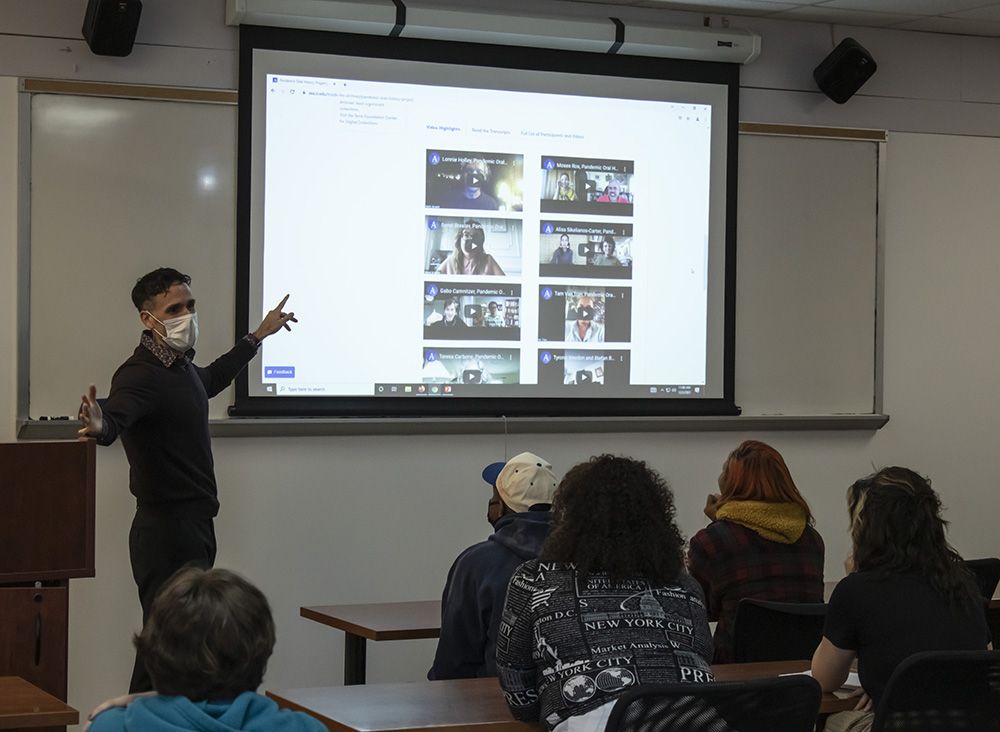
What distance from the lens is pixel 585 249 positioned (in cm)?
527

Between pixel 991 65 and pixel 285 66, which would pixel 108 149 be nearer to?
pixel 285 66

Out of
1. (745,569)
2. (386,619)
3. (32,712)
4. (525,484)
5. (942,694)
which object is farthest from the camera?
(386,619)

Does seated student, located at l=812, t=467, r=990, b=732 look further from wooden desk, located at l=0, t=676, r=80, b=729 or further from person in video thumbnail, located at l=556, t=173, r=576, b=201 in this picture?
person in video thumbnail, located at l=556, t=173, r=576, b=201

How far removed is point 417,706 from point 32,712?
0.76 meters

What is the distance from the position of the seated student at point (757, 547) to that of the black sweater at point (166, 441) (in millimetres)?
1548

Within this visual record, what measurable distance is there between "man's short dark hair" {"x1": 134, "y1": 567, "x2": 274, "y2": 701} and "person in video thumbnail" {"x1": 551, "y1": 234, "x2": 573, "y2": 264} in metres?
3.70

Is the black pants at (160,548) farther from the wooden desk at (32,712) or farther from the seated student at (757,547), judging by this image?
the seated student at (757,547)

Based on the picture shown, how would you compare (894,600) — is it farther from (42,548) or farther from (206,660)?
(42,548)

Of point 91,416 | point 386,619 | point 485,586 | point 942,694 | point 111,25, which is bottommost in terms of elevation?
point 386,619

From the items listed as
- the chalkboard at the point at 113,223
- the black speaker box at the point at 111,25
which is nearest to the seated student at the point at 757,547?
the chalkboard at the point at 113,223

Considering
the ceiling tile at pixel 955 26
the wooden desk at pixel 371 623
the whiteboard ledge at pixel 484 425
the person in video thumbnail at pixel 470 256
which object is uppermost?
the ceiling tile at pixel 955 26

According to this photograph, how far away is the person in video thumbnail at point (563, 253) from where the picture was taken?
5.24 metres

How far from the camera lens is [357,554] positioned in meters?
5.02

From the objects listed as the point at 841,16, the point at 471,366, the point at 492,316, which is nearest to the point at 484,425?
the point at 471,366
